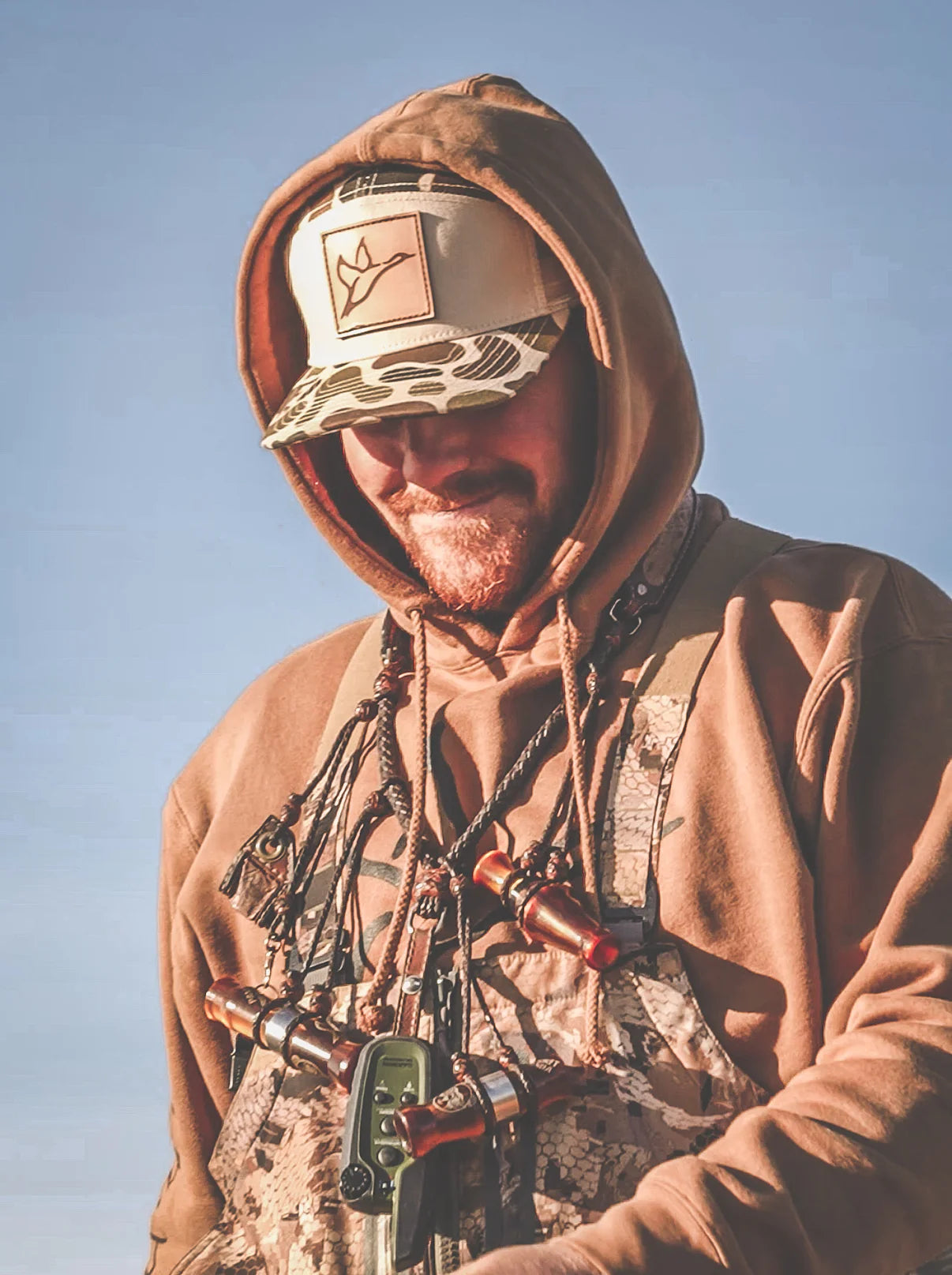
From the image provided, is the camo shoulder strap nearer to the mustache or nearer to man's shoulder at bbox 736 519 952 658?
man's shoulder at bbox 736 519 952 658

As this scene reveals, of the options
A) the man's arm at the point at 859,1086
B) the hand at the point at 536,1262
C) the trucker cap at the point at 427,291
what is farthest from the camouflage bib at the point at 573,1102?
the trucker cap at the point at 427,291

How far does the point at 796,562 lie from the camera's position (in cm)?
450

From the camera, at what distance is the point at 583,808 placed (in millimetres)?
4191

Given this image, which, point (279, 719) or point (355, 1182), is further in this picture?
point (279, 719)

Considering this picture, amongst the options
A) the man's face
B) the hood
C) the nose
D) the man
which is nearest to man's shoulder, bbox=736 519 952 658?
the man

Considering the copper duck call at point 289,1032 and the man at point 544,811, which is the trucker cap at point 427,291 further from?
the copper duck call at point 289,1032

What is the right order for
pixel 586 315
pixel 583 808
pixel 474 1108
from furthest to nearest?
pixel 586 315 → pixel 583 808 → pixel 474 1108

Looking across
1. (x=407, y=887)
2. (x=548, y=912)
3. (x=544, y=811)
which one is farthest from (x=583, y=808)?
(x=407, y=887)

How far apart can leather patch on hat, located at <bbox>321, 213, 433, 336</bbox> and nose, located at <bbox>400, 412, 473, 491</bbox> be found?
0.78 feet

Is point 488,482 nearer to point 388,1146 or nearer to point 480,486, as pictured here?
point 480,486

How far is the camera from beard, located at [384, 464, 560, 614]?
4551 mm

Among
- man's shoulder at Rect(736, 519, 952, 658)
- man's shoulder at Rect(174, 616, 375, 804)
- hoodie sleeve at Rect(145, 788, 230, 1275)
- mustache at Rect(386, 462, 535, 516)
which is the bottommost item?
hoodie sleeve at Rect(145, 788, 230, 1275)

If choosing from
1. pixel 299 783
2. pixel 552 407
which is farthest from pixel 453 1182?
pixel 552 407

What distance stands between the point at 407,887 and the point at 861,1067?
110 cm
